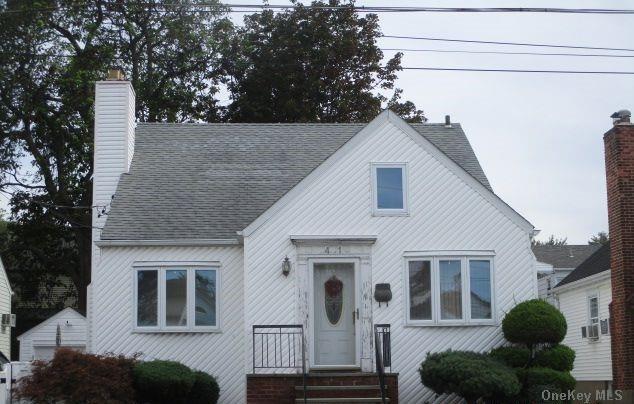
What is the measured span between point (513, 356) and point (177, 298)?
728 centimetres

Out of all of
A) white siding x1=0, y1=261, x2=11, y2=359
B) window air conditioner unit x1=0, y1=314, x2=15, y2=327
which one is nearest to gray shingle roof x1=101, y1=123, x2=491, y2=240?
white siding x1=0, y1=261, x2=11, y2=359

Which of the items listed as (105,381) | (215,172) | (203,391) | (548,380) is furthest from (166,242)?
(548,380)

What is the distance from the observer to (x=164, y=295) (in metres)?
22.1

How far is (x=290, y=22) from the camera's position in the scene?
4003 cm

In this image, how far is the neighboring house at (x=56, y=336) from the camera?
30391 millimetres

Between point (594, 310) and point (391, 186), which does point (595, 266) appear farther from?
point (391, 186)

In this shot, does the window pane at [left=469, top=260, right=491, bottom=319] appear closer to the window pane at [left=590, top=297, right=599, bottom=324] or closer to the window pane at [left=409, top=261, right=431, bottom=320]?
the window pane at [left=409, top=261, right=431, bottom=320]

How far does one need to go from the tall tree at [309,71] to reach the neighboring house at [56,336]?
39.9 ft

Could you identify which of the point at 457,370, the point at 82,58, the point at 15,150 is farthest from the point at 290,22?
the point at 457,370

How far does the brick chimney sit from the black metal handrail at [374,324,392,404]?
5133mm

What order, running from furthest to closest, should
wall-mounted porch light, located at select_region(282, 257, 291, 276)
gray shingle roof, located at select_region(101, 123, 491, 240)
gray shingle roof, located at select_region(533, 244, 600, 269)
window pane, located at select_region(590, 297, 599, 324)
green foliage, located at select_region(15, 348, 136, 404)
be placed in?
1. gray shingle roof, located at select_region(533, 244, 600, 269)
2. window pane, located at select_region(590, 297, 599, 324)
3. gray shingle roof, located at select_region(101, 123, 491, 240)
4. wall-mounted porch light, located at select_region(282, 257, 291, 276)
5. green foliage, located at select_region(15, 348, 136, 404)

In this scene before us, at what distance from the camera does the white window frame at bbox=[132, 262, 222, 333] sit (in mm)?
21953

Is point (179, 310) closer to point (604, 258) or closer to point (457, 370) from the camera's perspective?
point (457, 370)

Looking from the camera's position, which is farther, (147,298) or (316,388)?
(147,298)
